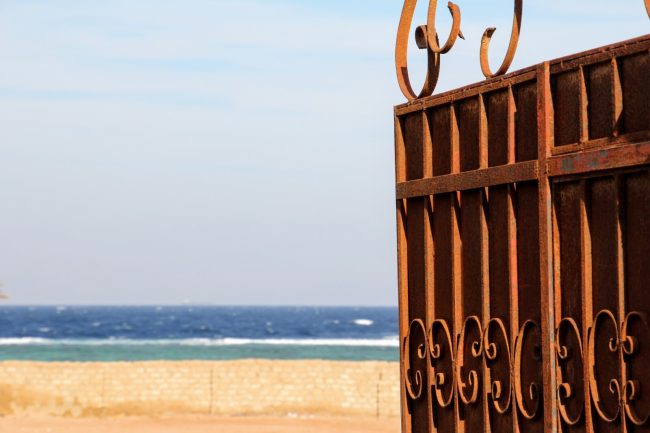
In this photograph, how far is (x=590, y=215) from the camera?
223 inches

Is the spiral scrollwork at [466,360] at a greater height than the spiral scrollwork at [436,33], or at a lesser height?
lesser

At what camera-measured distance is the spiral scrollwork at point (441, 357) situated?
6.66 m

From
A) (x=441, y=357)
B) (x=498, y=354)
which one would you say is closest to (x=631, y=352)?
(x=498, y=354)

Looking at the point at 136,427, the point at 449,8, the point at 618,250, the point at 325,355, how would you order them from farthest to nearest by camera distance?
1. the point at 325,355
2. the point at 136,427
3. the point at 449,8
4. the point at 618,250

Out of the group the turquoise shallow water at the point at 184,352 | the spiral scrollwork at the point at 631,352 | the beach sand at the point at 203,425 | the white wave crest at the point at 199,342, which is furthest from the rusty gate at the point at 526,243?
the white wave crest at the point at 199,342

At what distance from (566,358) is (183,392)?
1971cm

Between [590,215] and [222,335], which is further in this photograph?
[222,335]

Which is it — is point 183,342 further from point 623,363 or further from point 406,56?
point 623,363

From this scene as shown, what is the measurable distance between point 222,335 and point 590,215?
87410 millimetres

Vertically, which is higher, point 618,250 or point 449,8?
point 449,8

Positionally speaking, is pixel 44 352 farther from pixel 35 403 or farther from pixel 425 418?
pixel 425 418

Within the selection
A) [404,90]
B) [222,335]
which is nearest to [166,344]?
[222,335]

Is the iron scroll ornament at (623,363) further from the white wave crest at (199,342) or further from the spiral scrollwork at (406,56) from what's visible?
the white wave crest at (199,342)

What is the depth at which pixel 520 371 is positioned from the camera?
6086 mm
